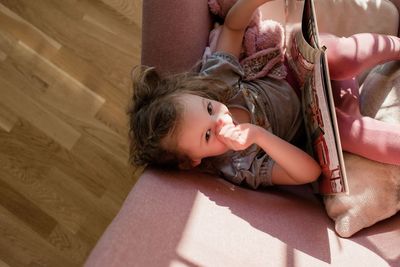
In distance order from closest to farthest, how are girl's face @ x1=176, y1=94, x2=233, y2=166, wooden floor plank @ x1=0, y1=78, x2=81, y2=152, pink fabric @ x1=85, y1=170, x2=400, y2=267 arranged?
pink fabric @ x1=85, y1=170, x2=400, y2=267 < girl's face @ x1=176, y1=94, x2=233, y2=166 < wooden floor plank @ x1=0, y1=78, x2=81, y2=152

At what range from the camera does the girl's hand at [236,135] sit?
892 millimetres

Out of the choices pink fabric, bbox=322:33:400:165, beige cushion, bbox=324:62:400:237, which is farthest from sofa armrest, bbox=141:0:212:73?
beige cushion, bbox=324:62:400:237

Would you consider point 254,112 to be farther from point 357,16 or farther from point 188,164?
point 357,16

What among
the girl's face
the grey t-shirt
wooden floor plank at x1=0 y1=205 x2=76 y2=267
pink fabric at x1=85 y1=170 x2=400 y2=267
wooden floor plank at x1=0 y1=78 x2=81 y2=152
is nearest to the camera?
pink fabric at x1=85 y1=170 x2=400 y2=267

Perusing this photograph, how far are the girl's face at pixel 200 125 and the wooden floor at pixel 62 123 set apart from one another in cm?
51

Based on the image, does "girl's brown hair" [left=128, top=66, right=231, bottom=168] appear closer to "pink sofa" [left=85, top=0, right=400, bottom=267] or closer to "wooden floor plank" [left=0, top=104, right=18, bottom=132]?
"pink sofa" [left=85, top=0, right=400, bottom=267]

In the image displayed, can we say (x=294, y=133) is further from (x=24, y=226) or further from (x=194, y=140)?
(x=24, y=226)

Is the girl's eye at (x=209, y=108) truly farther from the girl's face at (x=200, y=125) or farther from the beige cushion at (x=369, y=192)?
the beige cushion at (x=369, y=192)

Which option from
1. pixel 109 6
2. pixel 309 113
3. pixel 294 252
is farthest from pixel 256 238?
pixel 109 6

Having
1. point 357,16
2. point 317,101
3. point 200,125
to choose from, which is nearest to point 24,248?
point 200,125

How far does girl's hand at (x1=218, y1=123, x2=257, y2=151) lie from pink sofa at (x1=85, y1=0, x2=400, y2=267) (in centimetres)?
10

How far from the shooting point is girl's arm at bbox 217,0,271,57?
1.04 m

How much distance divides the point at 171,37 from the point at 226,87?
0.56ft

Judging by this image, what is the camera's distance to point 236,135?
0.89m
